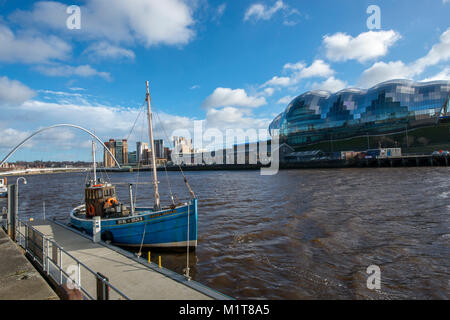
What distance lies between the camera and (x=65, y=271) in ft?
26.9

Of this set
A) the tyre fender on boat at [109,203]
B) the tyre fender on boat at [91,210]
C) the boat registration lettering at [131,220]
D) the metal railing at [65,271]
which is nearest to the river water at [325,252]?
the boat registration lettering at [131,220]

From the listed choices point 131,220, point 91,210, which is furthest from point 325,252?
point 91,210

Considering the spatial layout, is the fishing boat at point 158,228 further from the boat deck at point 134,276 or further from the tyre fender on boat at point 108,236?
the boat deck at point 134,276

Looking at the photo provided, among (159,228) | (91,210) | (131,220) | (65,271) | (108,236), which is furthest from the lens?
(91,210)

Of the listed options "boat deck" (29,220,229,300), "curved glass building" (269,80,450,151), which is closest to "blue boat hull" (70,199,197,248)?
"boat deck" (29,220,229,300)

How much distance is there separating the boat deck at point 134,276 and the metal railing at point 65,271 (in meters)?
0.40

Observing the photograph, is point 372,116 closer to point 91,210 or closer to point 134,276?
point 91,210

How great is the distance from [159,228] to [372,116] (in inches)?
4744

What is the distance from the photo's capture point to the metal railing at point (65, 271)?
582 cm

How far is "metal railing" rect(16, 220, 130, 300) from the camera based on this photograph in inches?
229

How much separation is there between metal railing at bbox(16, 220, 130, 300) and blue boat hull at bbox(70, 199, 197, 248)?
3996 millimetres

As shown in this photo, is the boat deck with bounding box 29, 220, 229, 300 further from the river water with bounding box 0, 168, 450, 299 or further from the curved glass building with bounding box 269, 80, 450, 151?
the curved glass building with bounding box 269, 80, 450, 151

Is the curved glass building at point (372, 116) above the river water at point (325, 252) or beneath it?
above
